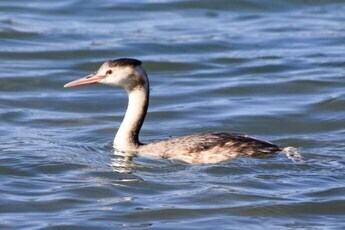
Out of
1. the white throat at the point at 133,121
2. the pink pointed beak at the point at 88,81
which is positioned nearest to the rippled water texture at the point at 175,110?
the white throat at the point at 133,121

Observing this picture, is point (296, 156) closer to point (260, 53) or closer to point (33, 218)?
point (33, 218)

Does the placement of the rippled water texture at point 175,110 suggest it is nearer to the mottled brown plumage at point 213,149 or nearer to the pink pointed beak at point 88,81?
the mottled brown plumage at point 213,149

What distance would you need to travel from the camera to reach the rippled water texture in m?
11.7

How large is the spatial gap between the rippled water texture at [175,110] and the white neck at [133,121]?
0.99 ft

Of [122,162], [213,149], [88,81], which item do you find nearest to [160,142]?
[122,162]

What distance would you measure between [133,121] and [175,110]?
213cm

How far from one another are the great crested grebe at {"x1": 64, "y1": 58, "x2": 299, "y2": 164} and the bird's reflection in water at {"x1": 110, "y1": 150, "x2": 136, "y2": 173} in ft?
0.30

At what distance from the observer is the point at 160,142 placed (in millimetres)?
13625

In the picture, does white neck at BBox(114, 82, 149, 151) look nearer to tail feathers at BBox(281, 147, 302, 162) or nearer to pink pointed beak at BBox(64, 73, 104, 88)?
pink pointed beak at BBox(64, 73, 104, 88)

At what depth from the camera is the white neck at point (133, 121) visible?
13898 mm

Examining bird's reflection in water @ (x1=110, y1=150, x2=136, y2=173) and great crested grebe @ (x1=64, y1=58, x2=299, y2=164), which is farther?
great crested grebe @ (x1=64, y1=58, x2=299, y2=164)

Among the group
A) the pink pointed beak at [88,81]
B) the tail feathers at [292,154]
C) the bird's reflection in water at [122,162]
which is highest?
the pink pointed beak at [88,81]

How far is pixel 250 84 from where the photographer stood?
1756cm

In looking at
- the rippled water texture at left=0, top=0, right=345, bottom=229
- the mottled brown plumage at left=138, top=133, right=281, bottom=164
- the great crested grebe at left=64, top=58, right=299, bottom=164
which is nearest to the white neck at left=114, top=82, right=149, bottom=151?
the great crested grebe at left=64, top=58, right=299, bottom=164
